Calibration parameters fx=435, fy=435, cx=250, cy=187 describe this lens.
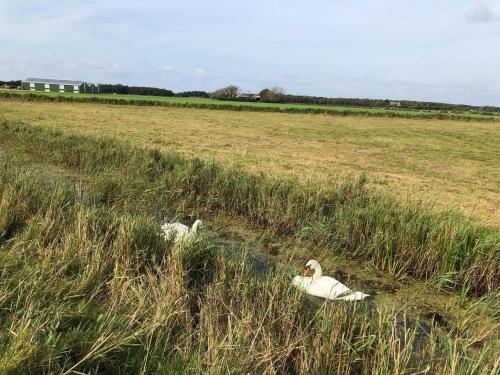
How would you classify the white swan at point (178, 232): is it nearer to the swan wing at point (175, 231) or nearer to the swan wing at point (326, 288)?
the swan wing at point (175, 231)

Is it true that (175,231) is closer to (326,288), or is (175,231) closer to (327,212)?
(326,288)

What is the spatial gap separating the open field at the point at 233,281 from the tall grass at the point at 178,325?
0.05ft

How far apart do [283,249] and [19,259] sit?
3376 millimetres

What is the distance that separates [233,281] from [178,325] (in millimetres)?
→ 772

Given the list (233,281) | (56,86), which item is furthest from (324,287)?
(56,86)

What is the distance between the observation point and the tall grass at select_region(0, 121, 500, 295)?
17.6 ft

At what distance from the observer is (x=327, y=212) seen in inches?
281

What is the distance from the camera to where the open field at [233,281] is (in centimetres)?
288

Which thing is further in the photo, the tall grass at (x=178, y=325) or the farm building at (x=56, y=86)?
the farm building at (x=56, y=86)

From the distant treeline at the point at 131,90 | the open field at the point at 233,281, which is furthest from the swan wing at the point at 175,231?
the distant treeline at the point at 131,90

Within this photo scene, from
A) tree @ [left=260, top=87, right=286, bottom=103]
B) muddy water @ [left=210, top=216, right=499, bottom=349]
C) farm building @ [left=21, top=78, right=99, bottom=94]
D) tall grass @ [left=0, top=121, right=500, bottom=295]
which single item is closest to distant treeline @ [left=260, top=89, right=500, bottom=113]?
tree @ [left=260, top=87, right=286, bottom=103]

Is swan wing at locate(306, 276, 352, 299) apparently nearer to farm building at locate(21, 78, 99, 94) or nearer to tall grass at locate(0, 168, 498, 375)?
tall grass at locate(0, 168, 498, 375)

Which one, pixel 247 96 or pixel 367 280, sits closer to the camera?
pixel 367 280

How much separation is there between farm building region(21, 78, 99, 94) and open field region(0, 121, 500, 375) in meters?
107
